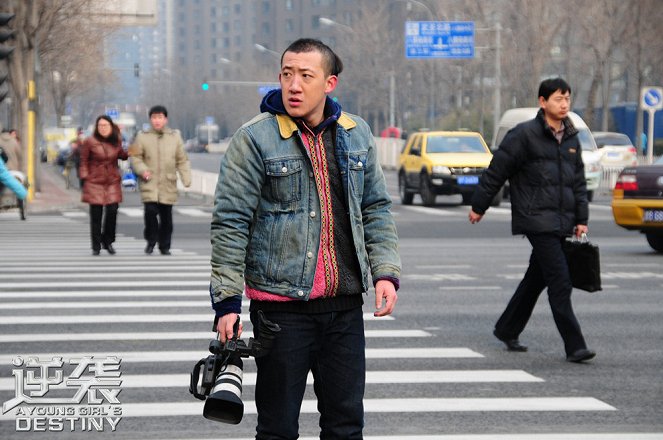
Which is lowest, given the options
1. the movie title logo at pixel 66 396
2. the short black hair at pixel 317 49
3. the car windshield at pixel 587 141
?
the movie title logo at pixel 66 396

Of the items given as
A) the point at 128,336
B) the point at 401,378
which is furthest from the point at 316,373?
the point at 128,336

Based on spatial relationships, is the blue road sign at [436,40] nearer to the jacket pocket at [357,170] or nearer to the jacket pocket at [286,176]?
the jacket pocket at [357,170]

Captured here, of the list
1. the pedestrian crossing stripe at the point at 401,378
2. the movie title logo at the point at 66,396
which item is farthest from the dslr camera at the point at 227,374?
the pedestrian crossing stripe at the point at 401,378

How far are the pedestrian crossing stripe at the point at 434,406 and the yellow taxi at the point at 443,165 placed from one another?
2315cm

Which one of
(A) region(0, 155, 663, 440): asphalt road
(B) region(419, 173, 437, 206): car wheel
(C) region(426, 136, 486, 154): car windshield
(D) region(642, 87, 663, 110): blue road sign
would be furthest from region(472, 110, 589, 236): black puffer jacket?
(D) region(642, 87, 663, 110): blue road sign

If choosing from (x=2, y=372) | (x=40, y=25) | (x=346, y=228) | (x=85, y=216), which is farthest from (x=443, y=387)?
(x=40, y=25)

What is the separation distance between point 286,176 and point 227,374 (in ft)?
2.43

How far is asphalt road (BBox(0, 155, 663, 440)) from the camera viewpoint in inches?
284

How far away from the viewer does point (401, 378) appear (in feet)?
27.9

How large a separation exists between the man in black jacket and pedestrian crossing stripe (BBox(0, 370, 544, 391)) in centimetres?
64

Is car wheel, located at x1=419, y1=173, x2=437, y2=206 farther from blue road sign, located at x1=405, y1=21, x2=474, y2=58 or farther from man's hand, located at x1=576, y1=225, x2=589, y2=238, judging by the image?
man's hand, located at x1=576, y1=225, x2=589, y2=238

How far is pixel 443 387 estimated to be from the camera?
8211 millimetres

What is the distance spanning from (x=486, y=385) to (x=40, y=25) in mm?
30216

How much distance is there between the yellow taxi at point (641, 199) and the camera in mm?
17406
